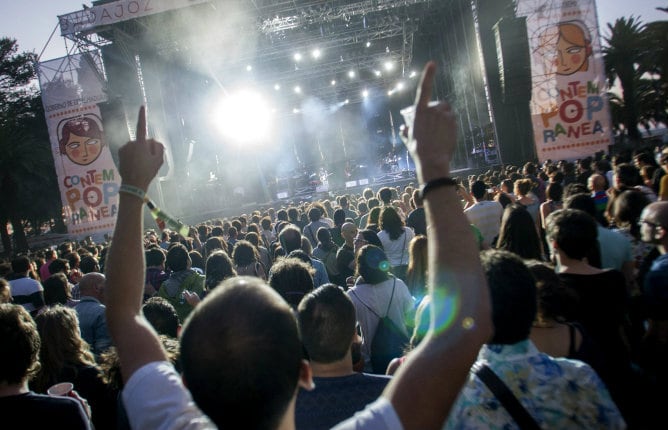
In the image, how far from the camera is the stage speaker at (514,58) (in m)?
12.3

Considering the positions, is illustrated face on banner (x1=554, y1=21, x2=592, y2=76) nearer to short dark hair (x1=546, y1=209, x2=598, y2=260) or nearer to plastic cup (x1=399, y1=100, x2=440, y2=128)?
short dark hair (x1=546, y1=209, x2=598, y2=260)

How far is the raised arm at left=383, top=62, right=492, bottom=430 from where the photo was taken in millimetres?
1040

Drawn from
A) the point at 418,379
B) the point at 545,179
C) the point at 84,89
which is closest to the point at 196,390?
the point at 418,379

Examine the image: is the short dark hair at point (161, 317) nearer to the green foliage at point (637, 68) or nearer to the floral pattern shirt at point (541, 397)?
the floral pattern shirt at point (541, 397)

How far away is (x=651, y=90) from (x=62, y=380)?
39762 mm

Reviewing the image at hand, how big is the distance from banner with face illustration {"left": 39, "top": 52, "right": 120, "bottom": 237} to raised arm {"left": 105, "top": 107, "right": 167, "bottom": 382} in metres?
17.2

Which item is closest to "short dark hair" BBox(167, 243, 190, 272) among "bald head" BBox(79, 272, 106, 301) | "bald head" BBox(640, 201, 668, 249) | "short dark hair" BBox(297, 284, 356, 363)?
"bald head" BBox(79, 272, 106, 301)

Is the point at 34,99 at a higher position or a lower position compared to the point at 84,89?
higher

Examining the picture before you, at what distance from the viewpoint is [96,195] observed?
17234 mm

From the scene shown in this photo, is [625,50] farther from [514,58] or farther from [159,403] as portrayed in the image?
[159,403]

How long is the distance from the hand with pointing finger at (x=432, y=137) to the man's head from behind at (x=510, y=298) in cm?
65

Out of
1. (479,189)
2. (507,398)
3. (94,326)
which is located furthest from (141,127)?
(479,189)

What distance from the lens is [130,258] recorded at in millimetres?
1393

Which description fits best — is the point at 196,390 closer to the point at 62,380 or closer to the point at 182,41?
the point at 62,380
